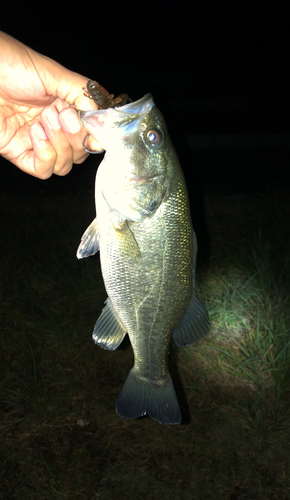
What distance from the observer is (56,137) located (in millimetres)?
1632

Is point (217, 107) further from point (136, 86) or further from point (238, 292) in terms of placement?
point (238, 292)

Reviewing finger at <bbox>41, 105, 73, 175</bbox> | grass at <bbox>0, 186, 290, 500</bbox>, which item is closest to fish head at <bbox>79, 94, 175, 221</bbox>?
finger at <bbox>41, 105, 73, 175</bbox>

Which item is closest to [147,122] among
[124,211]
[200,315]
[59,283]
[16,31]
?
[124,211]

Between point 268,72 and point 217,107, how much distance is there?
1.68 m

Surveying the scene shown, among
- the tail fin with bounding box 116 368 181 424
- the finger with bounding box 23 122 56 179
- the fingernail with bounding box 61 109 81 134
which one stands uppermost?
the fingernail with bounding box 61 109 81 134

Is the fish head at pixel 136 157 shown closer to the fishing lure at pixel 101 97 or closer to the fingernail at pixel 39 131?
the fishing lure at pixel 101 97

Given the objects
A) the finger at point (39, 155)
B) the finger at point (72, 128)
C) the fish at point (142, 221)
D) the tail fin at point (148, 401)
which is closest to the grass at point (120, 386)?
the tail fin at point (148, 401)

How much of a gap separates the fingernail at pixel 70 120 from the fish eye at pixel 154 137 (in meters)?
0.38

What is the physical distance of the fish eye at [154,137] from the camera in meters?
1.33

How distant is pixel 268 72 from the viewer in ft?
31.9

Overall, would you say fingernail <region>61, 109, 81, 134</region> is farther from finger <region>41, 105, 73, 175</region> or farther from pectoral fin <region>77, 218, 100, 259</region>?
pectoral fin <region>77, 218, 100, 259</region>

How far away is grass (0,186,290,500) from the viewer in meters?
2.68

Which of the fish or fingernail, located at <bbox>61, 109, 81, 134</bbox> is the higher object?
fingernail, located at <bbox>61, 109, 81, 134</bbox>

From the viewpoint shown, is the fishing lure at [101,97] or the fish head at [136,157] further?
the fish head at [136,157]
